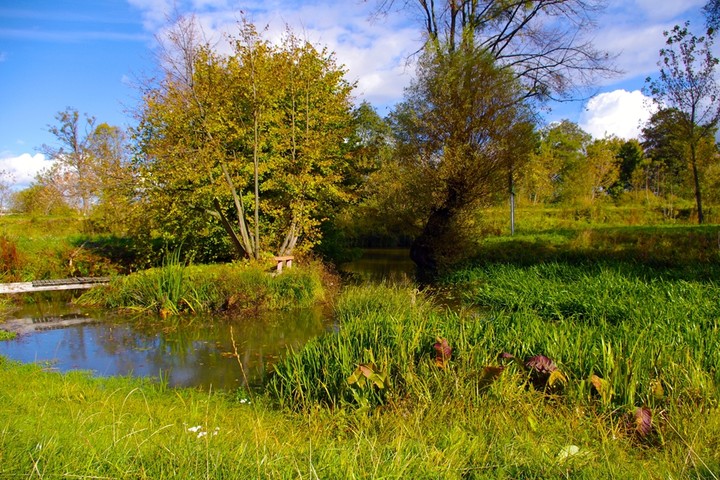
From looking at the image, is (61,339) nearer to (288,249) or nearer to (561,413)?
(288,249)

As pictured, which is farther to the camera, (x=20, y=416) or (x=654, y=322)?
(x=654, y=322)

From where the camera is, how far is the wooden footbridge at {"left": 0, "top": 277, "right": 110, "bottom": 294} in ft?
37.5

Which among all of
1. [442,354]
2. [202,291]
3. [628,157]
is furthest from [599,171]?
[442,354]

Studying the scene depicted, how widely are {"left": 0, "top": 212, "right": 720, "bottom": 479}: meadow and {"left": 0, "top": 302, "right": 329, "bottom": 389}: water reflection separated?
965 millimetres

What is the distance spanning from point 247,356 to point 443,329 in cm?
343

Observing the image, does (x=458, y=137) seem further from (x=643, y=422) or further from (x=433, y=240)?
(x=643, y=422)

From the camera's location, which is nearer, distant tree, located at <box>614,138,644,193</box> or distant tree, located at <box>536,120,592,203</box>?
distant tree, located at <box>536,120,592,203</box>

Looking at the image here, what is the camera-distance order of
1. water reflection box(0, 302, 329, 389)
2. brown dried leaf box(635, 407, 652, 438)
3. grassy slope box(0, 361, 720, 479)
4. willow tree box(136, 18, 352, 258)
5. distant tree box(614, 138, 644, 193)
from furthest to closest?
distant tree box(614, 138, 644, 193) → willow tree box(136, 18, 352, 258) → water reflection box(0, 302, 329, 389) → brown dried leaf box(635, 407, 652, 438) → grassy slope box(0, 361, 720, 479)

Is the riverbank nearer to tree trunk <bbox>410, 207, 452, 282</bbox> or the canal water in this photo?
the canal water

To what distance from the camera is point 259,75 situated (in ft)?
43.4

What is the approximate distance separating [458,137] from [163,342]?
41.5 ft

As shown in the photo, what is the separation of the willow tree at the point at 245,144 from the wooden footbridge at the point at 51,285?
2.23 metres

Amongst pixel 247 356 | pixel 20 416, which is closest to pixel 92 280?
pixel 247 356

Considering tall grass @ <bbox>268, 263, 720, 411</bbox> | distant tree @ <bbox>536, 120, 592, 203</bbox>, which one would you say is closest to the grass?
tall grass @ <bbox>268, 263, 720, 411</bbox>
